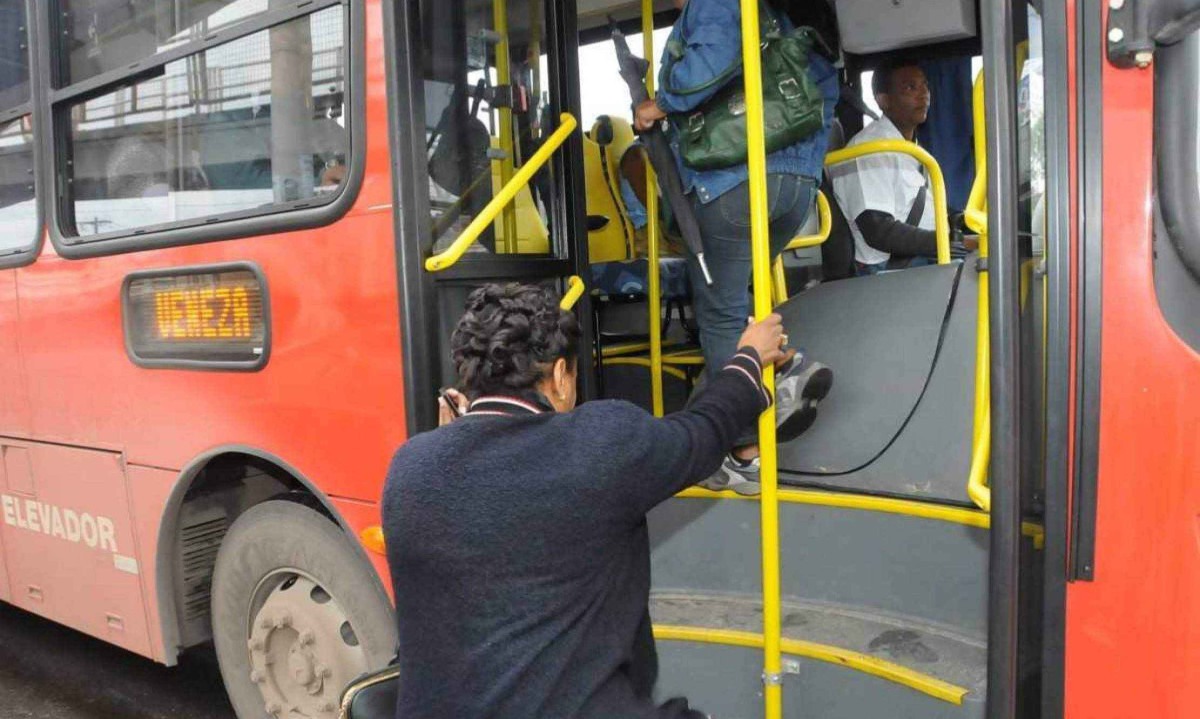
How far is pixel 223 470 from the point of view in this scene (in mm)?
2955

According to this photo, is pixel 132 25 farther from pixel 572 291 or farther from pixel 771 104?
pixel 771 104

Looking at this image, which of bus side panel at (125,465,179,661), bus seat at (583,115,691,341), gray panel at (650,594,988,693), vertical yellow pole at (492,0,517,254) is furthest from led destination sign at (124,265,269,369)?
bus seat at (583,115,691,341)

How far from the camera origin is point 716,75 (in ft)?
7.63

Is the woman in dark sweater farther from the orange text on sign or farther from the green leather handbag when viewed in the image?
the orange text on sign

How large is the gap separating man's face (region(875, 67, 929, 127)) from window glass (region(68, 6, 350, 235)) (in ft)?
6.76

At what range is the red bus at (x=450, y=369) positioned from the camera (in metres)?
1.48

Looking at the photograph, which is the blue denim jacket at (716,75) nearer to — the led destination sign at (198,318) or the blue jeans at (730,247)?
the blue jeans at (730,247)

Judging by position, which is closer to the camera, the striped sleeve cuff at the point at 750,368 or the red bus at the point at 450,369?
the red bus at the point at 450,369

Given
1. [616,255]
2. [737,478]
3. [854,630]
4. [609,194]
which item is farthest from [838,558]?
[609,194]

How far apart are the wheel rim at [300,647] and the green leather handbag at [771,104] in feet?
5.08

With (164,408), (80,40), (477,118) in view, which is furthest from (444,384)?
(80,40)

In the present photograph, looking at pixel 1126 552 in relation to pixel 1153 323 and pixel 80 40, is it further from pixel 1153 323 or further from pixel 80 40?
pixel 80 40

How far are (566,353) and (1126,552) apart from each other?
3.05 feet

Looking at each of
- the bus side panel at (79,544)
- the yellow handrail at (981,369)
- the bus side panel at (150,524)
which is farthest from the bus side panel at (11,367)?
the yellow handrail at (981,369)
